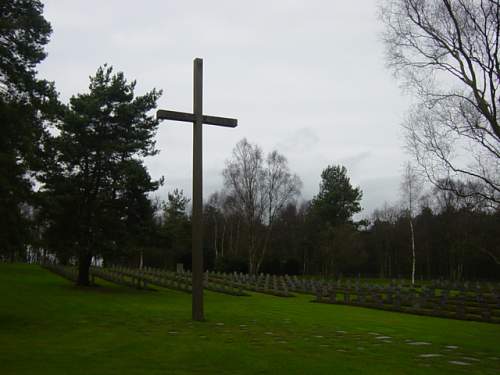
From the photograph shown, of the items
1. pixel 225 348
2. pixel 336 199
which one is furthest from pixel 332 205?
pixel 225 348

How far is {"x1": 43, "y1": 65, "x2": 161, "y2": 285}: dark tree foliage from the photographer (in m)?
26.7

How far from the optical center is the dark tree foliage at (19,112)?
42.0ft

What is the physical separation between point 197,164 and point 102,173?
1711 cm

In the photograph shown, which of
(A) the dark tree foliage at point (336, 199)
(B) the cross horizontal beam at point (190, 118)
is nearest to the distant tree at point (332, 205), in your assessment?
(A) the dark tree foliage at point (336, 199)

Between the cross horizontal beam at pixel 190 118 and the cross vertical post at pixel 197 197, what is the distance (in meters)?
0.17

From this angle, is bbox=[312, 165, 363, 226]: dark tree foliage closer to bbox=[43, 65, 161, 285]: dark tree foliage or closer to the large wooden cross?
bbox=[43, 65, 161, 285]: dark tree foliage

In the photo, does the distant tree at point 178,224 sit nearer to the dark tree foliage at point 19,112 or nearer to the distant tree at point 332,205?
the distant tree at point 332,205

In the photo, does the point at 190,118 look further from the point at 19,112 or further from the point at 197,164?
the point at 19,112

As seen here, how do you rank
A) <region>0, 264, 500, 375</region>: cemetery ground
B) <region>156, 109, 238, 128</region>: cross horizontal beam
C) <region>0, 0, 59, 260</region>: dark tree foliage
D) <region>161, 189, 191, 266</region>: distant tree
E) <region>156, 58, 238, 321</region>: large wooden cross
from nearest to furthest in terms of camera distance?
<region>0, 264, 500, 375</region>: cemetery ground < <region>156, 109, 238, 128</region>: cross horizontal beam < <region>156, 58, 238, 321</region>: large wooden cross < <region>0, 0, 59, 260</region>: dark tree foliage < <region>161, 189, 191, 266</region>: distant tree

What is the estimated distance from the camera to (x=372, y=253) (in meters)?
65.2

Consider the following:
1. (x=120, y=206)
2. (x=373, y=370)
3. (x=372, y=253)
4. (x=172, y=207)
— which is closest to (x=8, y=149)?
(x=373, y=370)

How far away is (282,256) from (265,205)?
16919 millimetres

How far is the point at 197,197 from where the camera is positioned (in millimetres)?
12430

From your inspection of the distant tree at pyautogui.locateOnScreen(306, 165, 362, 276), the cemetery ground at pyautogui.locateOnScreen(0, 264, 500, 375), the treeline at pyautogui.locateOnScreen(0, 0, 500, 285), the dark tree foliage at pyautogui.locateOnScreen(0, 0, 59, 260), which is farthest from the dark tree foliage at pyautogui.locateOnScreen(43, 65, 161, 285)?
the distant tree at pyautogui.locateOnScreen(306, 165, 362, 276)
